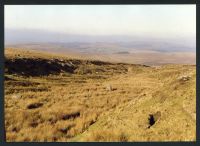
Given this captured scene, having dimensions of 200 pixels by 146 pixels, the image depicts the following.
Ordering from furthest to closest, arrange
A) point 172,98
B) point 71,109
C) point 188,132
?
point 71,109
point 172,98
point 188,132

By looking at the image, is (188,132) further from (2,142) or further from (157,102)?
(2,142)

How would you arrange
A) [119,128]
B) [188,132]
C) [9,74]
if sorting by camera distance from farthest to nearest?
[9,74], [119,128], [188,132]

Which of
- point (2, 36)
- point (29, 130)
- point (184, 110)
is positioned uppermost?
point (2, 36)

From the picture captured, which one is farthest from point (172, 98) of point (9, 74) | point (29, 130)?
point (9, 74)

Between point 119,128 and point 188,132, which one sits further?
point 119,128

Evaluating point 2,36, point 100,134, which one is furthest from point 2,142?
point 100,134

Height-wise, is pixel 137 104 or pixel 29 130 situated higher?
pixel 137 104

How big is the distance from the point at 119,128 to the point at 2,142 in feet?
12.2

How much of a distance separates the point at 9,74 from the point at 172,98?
74.6ft

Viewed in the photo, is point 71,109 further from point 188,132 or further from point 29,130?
point 188,132

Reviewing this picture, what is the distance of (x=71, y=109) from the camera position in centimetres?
1582

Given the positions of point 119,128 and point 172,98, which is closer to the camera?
point 119,128

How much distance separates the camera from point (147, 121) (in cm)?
984

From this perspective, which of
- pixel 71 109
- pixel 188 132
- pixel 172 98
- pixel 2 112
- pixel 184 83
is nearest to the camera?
pixel 2 112
